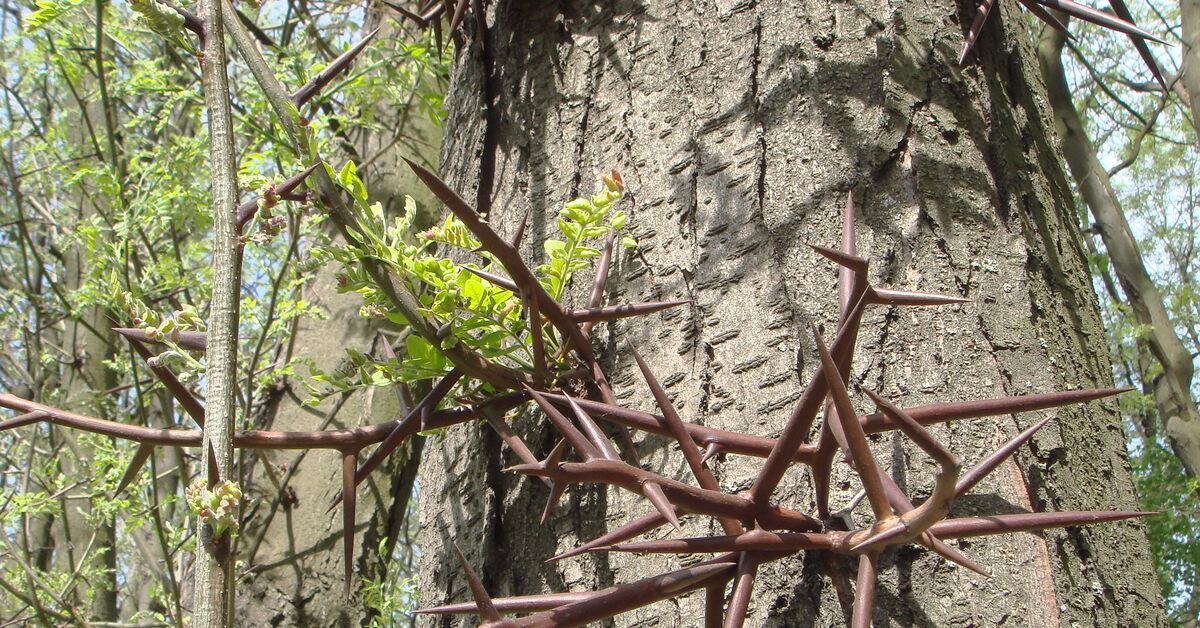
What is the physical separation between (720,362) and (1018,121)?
0.57m

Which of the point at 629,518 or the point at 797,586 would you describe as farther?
the point at 629,518

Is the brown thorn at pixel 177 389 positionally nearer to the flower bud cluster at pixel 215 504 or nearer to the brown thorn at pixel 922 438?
the flower bud cluster at pixel 215 504

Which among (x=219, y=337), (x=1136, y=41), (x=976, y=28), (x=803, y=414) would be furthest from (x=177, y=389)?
(x=1136, y=41)

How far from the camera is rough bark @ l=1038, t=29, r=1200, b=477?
496 cm

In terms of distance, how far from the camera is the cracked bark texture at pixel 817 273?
834 mm

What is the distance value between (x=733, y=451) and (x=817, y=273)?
10.3 inches

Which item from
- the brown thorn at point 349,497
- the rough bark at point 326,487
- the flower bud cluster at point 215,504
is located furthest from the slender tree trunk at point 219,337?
the rough bark at point 326,487

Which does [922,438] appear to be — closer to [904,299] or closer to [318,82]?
[904,299]

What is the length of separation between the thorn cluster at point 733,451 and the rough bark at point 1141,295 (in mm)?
4799

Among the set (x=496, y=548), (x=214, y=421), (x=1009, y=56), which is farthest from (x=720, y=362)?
(x=1009, y=56)

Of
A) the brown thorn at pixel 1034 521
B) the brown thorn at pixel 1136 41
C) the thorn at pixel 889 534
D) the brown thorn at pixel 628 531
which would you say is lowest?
A: the brown thorn at pixel 1034 521

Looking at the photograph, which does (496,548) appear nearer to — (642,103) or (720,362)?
(720,362)

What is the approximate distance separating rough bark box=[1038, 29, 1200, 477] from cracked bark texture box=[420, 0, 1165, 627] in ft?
14.2

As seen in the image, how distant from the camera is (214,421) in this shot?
2.36 feet
